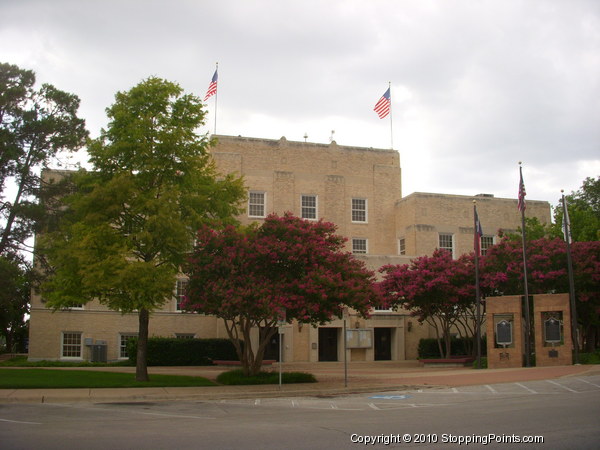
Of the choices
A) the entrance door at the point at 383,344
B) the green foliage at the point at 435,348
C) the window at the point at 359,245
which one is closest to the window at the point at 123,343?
the entrance door at the point at 383,344

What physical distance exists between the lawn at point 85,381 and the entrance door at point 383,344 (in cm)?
1991

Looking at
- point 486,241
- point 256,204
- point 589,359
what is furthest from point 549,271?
point 256,204

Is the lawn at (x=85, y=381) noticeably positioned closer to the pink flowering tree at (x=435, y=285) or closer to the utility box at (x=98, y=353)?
the utility box at (x=98, y=353)

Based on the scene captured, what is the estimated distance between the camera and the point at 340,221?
158 ft

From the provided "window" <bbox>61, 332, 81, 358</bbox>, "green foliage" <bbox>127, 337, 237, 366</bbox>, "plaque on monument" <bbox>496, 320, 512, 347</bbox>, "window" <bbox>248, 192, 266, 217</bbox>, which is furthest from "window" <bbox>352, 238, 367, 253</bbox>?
"window" <bbox>61, 332, 81, 358</bbox>

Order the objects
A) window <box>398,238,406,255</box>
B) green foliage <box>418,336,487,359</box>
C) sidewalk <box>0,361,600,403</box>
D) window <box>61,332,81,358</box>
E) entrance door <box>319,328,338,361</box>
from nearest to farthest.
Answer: sidewalk <box>0,361,600,403</box> < window <box>61,332,81,358</box> < green foliage <box>418,336,487,359</box> < entrance door <box>319,328,338,361</box> < window <box>398,238,406,255</box>

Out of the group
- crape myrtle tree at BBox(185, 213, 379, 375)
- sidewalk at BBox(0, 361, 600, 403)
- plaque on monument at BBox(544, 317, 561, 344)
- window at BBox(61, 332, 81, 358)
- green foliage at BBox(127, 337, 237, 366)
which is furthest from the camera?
window at BBox(61, 332, 81, 358)

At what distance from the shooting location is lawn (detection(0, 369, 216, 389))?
73.4ft

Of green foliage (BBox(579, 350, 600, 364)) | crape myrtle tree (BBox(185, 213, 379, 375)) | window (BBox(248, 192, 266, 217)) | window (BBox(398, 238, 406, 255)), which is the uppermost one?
window (BBox(248, 192, 266, 217))

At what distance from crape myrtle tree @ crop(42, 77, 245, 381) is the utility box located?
15145 mm

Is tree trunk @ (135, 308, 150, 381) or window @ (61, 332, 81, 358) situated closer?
tree trunk @ (135, 308, 150, 381)

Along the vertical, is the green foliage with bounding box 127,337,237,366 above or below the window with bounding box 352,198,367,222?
below

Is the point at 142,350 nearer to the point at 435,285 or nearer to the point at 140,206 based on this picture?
the point at 140,206

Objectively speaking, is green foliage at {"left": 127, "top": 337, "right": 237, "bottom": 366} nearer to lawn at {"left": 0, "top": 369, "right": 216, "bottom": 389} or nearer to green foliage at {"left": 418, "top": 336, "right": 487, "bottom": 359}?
lawn at {"left": 0, "top": 369, "right": 216, "bottom": 389}
